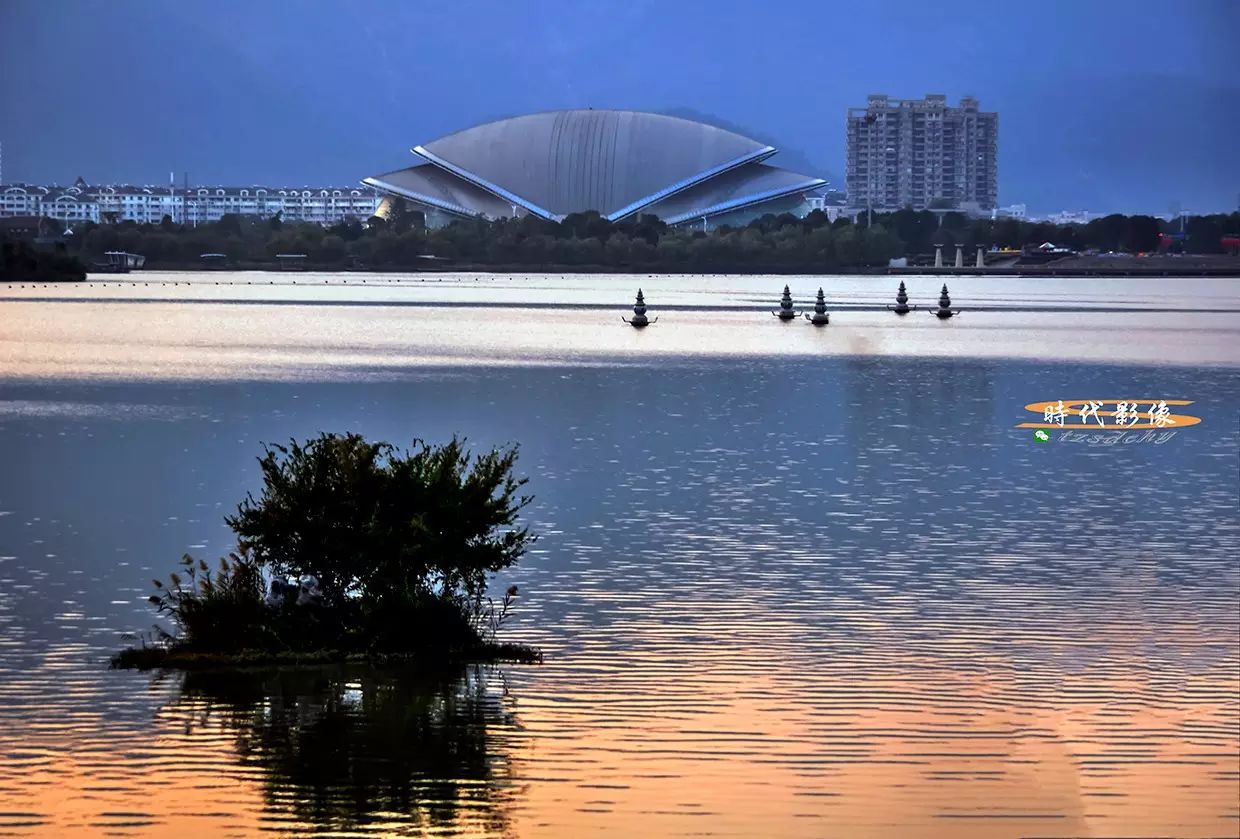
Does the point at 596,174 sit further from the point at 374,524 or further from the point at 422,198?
the point at 374,524

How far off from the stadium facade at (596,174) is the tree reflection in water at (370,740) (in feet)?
422

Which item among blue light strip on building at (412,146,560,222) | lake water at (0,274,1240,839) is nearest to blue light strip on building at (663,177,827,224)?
blue light strip on building at (412,146,560,222)

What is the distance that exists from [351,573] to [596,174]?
132259mm

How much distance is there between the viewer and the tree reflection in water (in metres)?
8.62

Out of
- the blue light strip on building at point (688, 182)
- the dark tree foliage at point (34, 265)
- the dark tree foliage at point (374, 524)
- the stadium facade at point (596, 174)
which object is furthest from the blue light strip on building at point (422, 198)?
the dark tree foliage at point (374, 524)

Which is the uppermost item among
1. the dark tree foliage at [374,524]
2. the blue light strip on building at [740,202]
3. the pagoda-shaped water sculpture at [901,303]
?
the blue light strip on building at [740,202]

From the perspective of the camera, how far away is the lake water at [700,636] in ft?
28.8

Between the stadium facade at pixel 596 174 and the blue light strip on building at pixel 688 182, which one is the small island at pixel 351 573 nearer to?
the blue light strip on building at pixel 688 182

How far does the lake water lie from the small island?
32cm

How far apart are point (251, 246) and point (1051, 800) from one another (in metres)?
127

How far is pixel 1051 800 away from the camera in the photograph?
28.6ft

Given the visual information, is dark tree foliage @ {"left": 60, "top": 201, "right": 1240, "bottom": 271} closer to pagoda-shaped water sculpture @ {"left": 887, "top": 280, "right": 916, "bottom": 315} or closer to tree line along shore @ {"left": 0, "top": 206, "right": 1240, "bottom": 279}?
tree line along shore @ {"left": 0, "top": 206, "right": 1240, "bottom": 279}

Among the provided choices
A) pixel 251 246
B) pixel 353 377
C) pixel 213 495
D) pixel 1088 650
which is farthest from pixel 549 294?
pixel 1088 650

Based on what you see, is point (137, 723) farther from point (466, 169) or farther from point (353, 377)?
point (466, 169)
